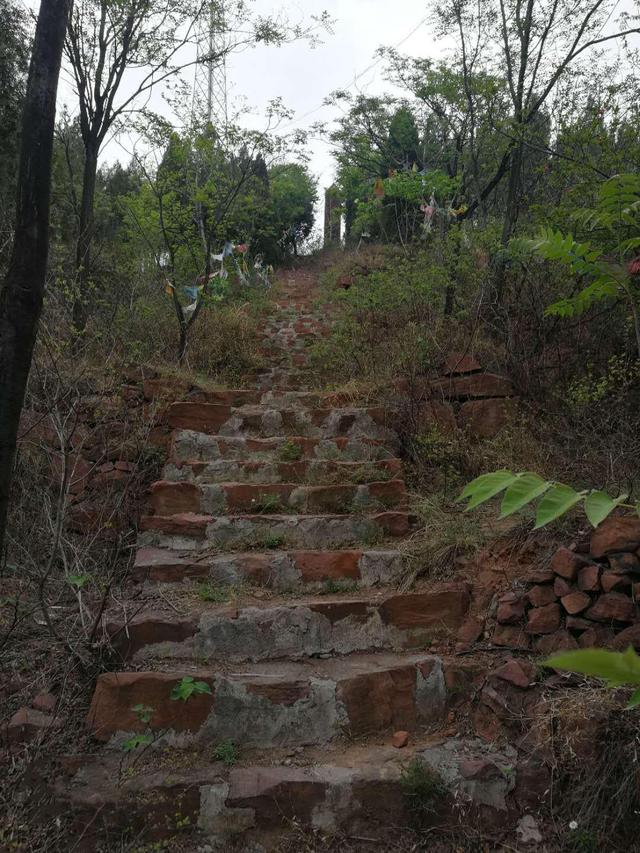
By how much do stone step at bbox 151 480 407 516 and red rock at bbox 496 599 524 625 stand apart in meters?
1.18

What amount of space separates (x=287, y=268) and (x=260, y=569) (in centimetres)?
1381

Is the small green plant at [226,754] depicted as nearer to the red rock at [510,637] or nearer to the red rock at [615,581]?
the red rock at [510,637]

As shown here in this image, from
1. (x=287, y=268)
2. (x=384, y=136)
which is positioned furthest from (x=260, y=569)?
(x=287, y=268)

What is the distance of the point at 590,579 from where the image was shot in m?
2.67

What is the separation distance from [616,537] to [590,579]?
8.8 inches

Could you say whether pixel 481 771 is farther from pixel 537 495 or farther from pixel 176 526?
pixel 176 526

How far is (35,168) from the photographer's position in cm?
272

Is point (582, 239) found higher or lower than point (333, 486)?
Result: higher

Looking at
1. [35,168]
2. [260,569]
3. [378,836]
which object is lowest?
[378,836]

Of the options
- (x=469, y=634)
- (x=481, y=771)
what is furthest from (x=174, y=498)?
(x=481, y=771)

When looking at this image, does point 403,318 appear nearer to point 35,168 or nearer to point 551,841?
point 35,168

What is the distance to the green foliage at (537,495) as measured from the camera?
1.06 metres

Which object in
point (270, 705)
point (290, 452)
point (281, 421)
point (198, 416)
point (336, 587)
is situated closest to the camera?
point (270, 705)

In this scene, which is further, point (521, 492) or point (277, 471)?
point (277, 471)
